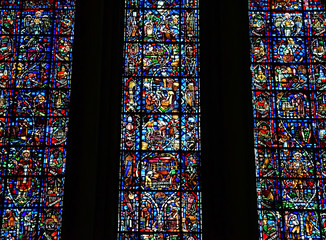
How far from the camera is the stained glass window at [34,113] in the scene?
28.5 feet

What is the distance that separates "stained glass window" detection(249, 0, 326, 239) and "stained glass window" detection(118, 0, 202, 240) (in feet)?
2.58

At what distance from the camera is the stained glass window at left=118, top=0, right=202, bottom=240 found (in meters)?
8.68

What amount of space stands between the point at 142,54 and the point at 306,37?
2135mm

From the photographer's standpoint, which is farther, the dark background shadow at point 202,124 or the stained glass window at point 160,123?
the stained glass window at point 160,123

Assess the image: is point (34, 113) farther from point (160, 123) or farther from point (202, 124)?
point (202, 124)

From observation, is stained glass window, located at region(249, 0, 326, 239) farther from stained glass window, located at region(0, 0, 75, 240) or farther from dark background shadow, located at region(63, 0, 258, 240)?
stained glass window, located at region(0, 0, 75, 240)

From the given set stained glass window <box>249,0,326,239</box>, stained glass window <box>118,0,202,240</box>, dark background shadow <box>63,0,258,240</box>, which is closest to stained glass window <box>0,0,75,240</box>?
dark background shadow <box>63,0,258,240</box>

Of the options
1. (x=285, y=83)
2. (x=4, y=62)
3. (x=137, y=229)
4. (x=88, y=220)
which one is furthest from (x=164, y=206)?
(x=4, y=62)

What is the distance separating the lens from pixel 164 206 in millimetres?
8727

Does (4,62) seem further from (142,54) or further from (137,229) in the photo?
(137,229)

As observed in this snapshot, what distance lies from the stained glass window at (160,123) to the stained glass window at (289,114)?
2.58 feet

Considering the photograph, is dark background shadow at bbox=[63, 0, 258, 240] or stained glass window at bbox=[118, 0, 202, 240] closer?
dark background shadow at bbox=[63, 0, 258, 240]

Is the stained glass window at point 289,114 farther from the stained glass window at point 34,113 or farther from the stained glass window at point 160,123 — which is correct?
the stained glass window at point 34,113

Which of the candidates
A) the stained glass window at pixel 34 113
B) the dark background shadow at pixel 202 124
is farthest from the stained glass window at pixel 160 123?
the stained glass window at pixel 34 113
